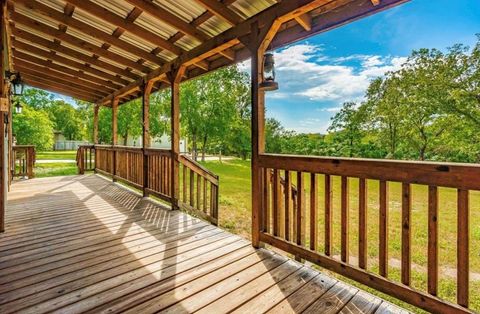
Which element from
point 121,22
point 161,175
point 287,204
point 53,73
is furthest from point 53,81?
point 287,204

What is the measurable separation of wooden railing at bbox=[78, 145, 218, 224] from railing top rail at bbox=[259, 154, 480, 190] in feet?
5.74

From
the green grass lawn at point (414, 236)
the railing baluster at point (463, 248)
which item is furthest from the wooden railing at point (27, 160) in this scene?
the railing baluster at point (463, 248)

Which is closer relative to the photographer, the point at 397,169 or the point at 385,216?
the point at 397,169

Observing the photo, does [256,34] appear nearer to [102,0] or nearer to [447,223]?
[102,0]

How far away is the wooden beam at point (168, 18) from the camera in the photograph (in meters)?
2.83

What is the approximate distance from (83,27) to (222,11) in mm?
2258

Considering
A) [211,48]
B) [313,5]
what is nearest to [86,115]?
[211,48]

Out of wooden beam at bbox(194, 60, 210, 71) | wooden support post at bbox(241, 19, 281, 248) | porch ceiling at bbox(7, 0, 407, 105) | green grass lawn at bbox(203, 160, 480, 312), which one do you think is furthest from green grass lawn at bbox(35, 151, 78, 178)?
wooden support post at bbox(241, 19, 281, 248)

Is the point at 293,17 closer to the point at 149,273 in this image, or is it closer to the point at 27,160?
the point at 149,273

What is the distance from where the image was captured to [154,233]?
10.5ft

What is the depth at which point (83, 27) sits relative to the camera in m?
3.63

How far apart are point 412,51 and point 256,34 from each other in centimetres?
1713

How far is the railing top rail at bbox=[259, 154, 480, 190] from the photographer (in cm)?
147

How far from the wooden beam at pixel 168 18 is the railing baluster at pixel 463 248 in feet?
10.2
